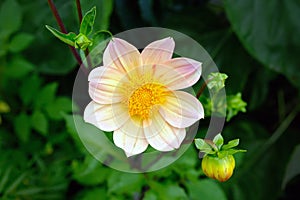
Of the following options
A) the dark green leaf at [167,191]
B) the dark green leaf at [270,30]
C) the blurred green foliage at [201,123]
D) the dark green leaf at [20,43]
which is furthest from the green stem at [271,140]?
the dark green leaf at [20,43]

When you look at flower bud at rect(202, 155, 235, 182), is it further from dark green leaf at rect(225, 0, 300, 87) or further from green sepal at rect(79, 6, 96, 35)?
dark green leaf at rect(225, 0, 300, 87)

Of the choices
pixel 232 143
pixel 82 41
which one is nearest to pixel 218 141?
pixel 232 143

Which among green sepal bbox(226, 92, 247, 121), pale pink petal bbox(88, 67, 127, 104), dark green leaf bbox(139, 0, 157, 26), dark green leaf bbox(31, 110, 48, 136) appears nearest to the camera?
pale pink petal bbox(88, 67, 127, 104)

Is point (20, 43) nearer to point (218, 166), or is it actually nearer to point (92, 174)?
point (92, 174)

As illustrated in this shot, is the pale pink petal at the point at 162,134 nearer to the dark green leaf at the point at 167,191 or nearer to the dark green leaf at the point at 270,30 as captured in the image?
the dark green leaf at the point at 167,191

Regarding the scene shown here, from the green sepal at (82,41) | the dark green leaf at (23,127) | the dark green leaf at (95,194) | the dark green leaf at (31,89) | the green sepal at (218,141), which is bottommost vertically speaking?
the dark green leaf at (95,194)

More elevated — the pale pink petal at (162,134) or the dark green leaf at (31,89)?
the pale pink petal at (162,134)

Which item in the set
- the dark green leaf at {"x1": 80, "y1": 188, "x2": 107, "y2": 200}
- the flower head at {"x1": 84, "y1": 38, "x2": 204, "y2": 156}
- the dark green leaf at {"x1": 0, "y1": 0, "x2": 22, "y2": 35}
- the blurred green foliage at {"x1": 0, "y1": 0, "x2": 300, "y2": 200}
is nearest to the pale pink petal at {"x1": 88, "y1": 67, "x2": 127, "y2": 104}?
the flower head at {"x1": 84, "y1": 38, "x2": 204, "y2": 156}
